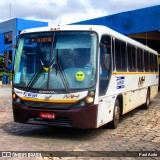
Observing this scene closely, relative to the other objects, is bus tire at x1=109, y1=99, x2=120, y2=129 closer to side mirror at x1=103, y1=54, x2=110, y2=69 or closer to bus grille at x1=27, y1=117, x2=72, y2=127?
side mirror at x1=103, y1=54, x2=110, y2=69

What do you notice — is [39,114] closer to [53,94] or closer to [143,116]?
[53,94]

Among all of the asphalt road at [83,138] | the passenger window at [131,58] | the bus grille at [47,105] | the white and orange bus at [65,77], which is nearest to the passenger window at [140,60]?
the passenger window at [131,58]

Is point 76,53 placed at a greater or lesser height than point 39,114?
greater

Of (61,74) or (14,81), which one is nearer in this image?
(61,74)

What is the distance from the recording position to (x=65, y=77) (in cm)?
780

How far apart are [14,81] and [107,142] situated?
270cm

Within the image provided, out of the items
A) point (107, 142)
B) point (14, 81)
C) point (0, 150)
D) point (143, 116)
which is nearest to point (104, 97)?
point (107, 142)

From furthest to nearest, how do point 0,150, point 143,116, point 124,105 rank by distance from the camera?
point 143,116 < point 124,105 < point 0,150

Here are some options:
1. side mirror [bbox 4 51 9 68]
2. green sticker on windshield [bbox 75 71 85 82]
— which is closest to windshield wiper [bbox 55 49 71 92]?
green sticker on windshield [bbox 75 71 85 82]

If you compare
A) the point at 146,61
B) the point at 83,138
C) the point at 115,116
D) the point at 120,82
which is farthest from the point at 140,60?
the point at 83,138

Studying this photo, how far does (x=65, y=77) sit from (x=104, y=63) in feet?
3.29

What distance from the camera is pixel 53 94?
781 centimetres

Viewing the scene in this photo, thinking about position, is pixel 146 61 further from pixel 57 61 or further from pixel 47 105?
pixel 47 105

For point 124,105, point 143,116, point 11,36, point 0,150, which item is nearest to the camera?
point 0,150
